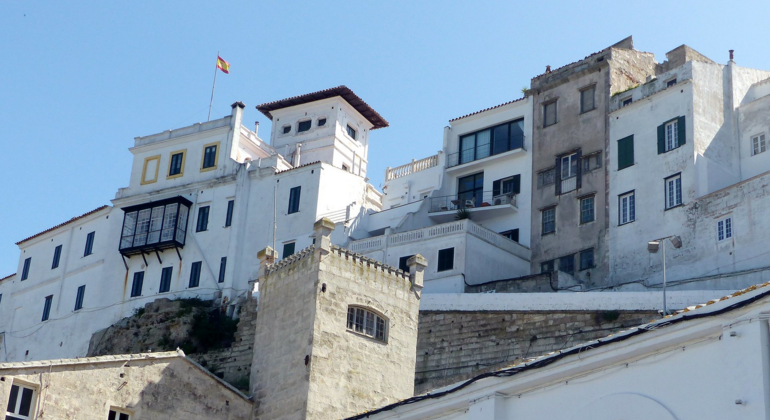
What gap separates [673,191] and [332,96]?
2151 cm

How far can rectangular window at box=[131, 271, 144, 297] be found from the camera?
174 feet

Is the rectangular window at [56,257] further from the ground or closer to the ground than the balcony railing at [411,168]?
closer to the ground

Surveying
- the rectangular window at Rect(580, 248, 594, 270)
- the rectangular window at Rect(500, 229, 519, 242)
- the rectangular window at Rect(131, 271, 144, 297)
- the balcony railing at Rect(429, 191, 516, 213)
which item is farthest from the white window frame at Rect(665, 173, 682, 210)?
the rectangular window at Rect(131, 271, 144, 297)

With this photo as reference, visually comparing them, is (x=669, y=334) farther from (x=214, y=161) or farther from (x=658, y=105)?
(x=214, y=161)

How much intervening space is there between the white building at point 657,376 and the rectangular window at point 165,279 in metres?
35.6

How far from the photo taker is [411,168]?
180 ft

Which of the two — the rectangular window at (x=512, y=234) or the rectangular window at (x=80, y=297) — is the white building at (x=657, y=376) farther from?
the rectangular window at (x=80, y=297)

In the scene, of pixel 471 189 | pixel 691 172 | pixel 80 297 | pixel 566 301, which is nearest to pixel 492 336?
pixel 566 301

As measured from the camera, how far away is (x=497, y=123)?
5169 cm

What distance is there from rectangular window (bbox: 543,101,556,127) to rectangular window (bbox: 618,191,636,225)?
6.21 meters

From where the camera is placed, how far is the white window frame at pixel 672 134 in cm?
4300

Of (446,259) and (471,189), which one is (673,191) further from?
(471,189)

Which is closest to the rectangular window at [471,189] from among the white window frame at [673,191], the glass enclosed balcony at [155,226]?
the white window frame at [673,191]

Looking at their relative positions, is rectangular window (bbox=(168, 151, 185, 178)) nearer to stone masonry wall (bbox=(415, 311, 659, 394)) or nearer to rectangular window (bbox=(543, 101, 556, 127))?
rectangular window (bbox=(543, 101, 556, 127))
